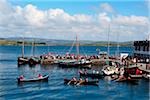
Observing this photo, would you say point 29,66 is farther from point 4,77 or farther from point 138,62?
point 138,62

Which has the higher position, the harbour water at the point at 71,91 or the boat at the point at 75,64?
the boat at the point at 75,64

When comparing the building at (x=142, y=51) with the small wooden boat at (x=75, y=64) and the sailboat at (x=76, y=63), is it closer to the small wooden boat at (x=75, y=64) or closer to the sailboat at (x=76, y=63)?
the sailboat at (x=76, y=63)

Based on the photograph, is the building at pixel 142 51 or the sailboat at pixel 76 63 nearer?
the building at pixel 142 51

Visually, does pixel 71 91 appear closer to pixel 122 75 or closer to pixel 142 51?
pixel 122 75

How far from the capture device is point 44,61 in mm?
121562

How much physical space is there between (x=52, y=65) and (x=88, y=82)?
4460 centimetres

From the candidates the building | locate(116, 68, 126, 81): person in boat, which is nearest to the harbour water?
locate(116, 68, 126, 81): person in boat

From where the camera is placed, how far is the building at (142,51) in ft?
320

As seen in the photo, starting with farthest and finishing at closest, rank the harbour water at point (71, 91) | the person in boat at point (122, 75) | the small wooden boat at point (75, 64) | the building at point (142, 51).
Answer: the small wooden boat at point (75, 64) < the building at point (142, 51) < the person in boat at point (122, 75) < the harbour water at point (71, 91)

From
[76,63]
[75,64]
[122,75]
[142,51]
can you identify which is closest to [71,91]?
[122,75]

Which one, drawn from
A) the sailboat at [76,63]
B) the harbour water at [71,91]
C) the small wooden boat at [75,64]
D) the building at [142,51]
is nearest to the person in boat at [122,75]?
the harbour water at [71,91]

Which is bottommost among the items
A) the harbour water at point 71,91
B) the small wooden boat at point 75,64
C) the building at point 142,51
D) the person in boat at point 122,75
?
the harbour water at point 71,91

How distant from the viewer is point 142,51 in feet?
335

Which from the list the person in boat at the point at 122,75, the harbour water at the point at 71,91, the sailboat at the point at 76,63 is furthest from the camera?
the sailboat at the point at 76,63
